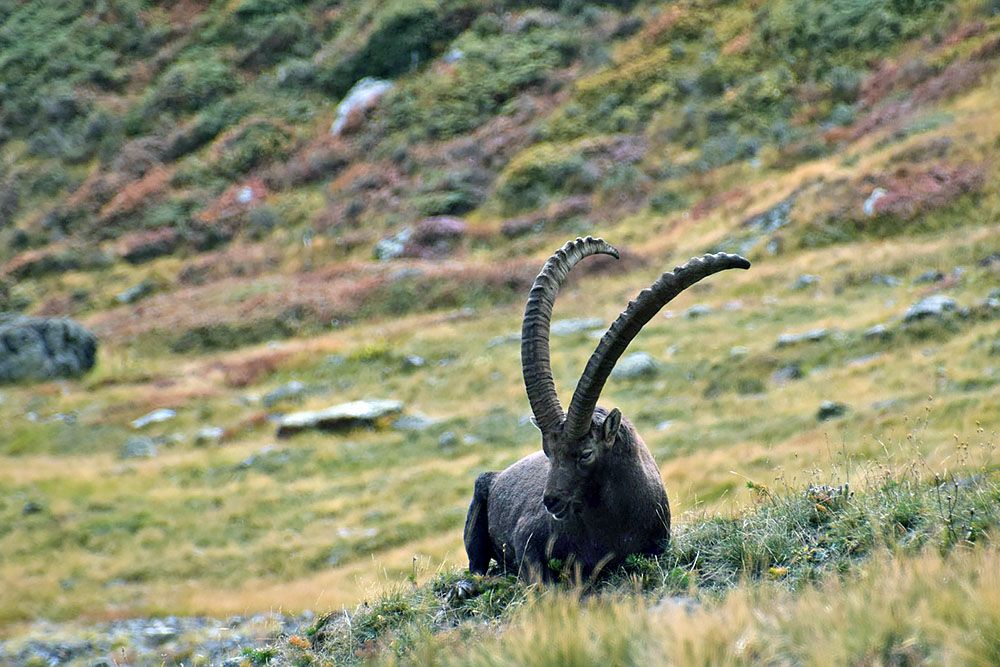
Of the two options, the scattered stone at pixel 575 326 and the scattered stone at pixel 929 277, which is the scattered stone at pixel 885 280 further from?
the scattered stone at pixel 575 326

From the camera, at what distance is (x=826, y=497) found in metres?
7.84

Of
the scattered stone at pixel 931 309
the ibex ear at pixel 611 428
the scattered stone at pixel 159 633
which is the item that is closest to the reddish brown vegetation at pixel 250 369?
the scattered stone at pixel 159 633

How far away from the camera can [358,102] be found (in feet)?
211

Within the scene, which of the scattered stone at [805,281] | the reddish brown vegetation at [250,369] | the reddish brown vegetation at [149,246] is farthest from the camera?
the reddish brown vegetation at [149,246]

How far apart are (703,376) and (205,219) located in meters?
44.1

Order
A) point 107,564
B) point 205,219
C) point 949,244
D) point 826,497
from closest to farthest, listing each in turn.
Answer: point 826,497
point 107,564
point 949,244
point 205,219

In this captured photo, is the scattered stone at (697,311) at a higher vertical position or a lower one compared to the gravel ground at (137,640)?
higher

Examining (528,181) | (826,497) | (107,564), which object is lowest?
(107,564)

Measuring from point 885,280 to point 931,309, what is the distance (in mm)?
5009

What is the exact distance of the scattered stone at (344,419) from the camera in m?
25.6

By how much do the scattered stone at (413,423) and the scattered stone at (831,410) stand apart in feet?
33.4

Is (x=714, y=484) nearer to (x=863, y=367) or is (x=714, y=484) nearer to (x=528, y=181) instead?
(x=863, y=367)

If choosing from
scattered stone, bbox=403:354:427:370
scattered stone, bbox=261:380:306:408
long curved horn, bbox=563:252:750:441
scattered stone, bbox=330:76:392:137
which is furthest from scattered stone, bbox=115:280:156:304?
long curved horn, bbox=563:252:750:441

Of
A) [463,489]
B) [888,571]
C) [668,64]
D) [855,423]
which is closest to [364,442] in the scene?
[463,489]
